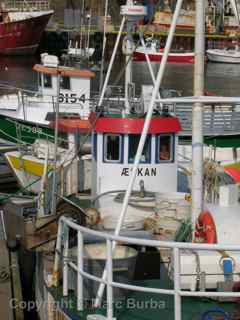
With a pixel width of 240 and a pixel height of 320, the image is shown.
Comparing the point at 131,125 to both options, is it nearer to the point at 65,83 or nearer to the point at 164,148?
the point at 164,148

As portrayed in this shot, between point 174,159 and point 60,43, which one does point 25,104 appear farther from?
point 60,43

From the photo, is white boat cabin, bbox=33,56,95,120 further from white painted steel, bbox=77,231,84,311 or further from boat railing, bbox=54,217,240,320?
white painted steel, bbox=77,231,84,311

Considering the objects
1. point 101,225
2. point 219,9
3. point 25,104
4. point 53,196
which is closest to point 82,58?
point 25,104

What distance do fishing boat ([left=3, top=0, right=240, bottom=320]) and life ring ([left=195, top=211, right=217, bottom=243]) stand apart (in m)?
0.01

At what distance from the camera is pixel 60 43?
262ft

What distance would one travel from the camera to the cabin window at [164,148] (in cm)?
1166

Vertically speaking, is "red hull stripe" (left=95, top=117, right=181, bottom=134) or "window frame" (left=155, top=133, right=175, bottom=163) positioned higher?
"red hull stripe" (left=95, top=117, right=181, bottom=134)

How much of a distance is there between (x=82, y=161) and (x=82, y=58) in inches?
656

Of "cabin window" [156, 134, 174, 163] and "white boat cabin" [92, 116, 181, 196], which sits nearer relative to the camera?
"white boat cabin" [92, 116, 181, 196]

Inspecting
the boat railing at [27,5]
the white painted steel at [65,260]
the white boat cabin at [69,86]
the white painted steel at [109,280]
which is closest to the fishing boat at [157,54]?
the boat railing at [27,5]

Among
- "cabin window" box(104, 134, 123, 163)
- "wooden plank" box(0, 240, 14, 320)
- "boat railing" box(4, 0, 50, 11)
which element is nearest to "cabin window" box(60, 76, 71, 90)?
"cabin window" box(104, 134, 123, 163)

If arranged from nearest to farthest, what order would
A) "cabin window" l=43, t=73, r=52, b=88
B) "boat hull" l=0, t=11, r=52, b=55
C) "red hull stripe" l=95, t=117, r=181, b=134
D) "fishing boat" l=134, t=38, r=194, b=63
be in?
1. "red hull stripe" l=95, t=117, r=181, b=134
2. "cabin window" l=43, t=73, r=52, b=88
3. "fishing boat" l=134, t=38, r=194, b=63
4. "boat hull" l=0, t=11, r=52, b=55

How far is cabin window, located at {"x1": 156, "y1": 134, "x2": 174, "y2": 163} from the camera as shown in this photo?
1166 cm

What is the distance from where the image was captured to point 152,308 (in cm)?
830
